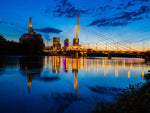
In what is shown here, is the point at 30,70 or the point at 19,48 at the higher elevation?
the point at 19,48

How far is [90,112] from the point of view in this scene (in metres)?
5.98

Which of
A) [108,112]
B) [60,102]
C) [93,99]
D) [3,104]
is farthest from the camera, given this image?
[93,99]

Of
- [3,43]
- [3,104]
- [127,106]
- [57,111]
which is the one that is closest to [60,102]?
[57,111]

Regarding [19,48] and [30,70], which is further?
[19,48]

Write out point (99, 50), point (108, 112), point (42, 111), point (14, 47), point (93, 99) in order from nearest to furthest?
point (108, 112)
point (42, 111)
point (93, 99)
point (14, 47)
point (99, 50)

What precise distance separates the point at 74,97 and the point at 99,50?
108 m

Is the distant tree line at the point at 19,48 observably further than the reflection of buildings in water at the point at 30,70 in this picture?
Yes

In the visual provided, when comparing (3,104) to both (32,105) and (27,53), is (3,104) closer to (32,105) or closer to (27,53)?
(32,105)

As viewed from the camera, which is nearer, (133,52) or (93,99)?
(93,99)

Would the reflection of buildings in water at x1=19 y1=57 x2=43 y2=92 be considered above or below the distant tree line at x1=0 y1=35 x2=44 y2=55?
below

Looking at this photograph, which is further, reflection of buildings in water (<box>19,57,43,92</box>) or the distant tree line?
the distant tree line

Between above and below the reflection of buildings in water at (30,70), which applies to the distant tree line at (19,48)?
above

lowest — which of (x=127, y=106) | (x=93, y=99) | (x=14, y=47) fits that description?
(x=93, y=99)

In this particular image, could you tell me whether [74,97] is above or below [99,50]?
below
